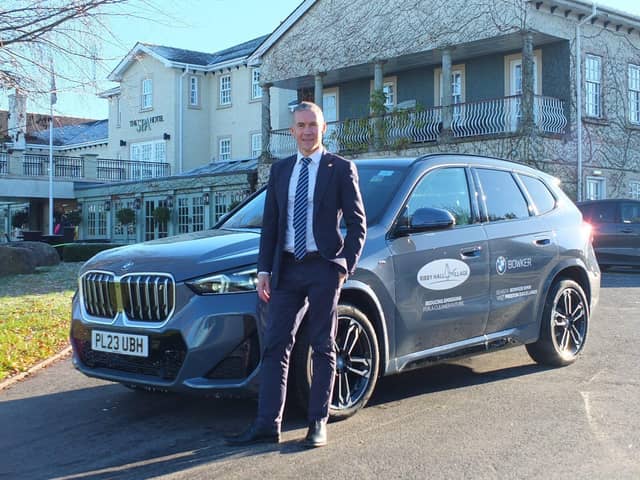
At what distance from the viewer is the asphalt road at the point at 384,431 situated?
4.25 m

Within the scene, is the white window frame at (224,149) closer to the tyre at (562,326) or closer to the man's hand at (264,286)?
the tyre at (562,326)

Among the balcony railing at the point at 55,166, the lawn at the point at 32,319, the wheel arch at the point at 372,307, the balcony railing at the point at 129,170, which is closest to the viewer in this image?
the wheel arch at the point at 372,307

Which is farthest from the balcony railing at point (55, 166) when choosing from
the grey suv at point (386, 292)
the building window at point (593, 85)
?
the grey suv at point (386, 292)

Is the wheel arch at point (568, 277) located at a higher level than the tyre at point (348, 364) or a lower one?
higher

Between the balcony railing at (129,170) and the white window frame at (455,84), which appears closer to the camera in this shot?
the white window frame at (455,84)

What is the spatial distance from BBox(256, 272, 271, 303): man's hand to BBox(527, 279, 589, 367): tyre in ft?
10.2

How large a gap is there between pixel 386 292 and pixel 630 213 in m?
13.8

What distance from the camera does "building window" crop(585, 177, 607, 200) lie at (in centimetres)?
2302

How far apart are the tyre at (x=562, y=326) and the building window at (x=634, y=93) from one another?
19590 mm

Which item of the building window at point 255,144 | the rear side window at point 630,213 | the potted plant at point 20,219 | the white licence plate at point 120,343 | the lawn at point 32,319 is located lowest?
the lawn at point 32,319

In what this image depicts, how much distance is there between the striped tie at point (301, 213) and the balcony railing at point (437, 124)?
17638mm

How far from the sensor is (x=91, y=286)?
5.32 metres

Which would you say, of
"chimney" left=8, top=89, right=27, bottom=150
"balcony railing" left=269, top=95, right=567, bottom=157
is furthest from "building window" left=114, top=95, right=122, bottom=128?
"chimney" left=8, top=89, right=27, bottom=150

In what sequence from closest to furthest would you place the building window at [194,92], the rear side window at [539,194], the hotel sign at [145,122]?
the rear side window at [539,194]
the building window at [194,92]
the hotel sign at [145,122]
